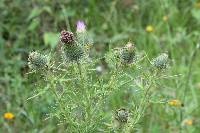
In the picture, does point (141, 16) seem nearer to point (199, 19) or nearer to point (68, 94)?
point (199, 19)

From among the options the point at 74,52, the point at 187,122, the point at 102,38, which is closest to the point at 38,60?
the point at 74,52

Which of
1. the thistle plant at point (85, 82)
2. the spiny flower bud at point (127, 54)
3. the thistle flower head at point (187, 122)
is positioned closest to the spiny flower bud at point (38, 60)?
the thistle plant at point (85, 82)

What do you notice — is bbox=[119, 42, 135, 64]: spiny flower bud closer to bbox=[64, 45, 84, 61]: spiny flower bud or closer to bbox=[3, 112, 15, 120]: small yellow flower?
bbox=[64, 45, 84, 61]: spiny flower bud

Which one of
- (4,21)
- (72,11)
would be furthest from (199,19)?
(4,21)

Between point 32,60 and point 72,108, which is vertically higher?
point 32,60

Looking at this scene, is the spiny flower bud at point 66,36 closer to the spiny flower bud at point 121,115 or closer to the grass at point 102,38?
the spiny flower bud at point 121,115

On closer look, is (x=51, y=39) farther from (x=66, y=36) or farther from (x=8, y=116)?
(x=66, y=36)
